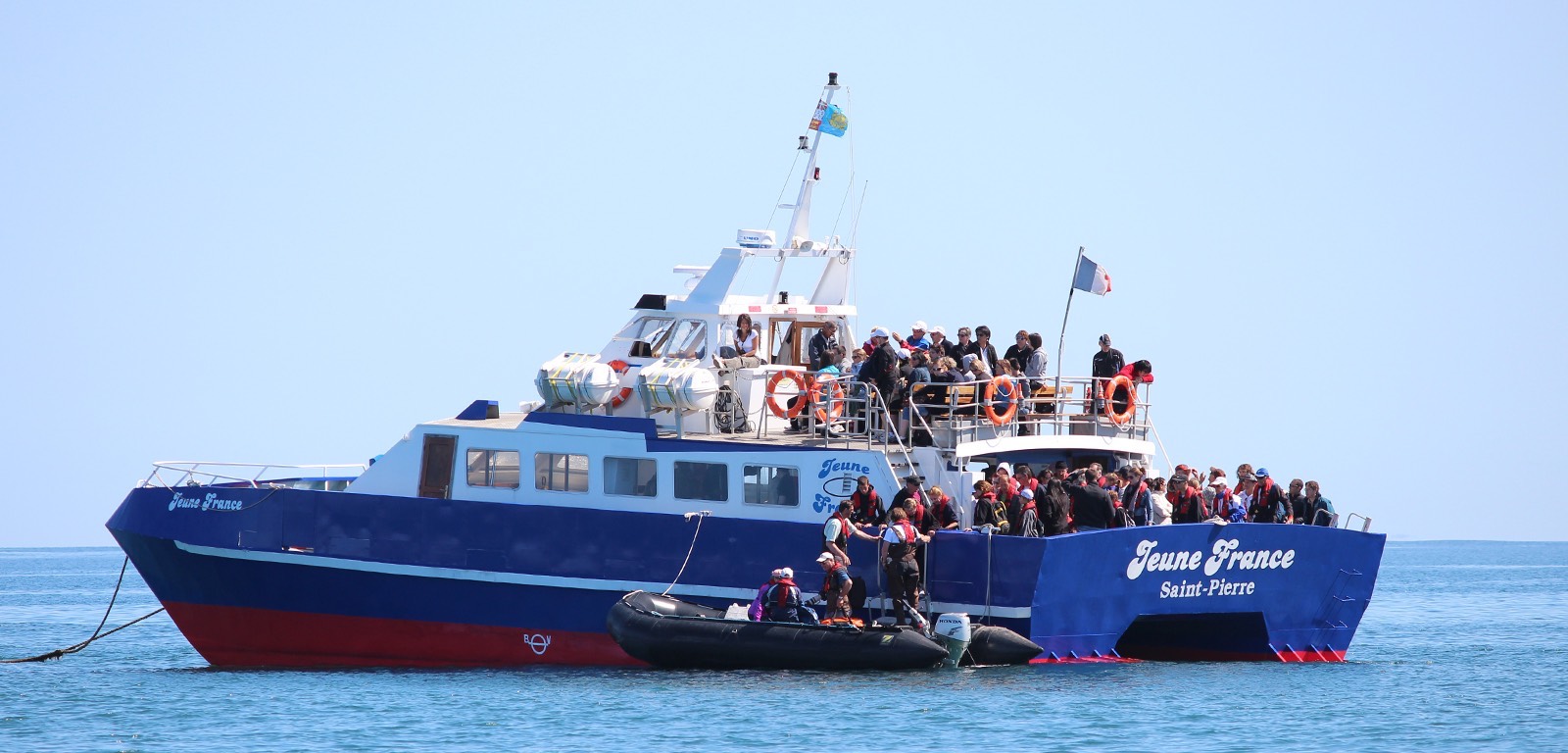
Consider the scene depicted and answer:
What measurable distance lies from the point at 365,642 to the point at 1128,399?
939 cm

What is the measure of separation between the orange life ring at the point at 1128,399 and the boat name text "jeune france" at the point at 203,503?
33.6 ft

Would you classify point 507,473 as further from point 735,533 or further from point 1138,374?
point 1138,374

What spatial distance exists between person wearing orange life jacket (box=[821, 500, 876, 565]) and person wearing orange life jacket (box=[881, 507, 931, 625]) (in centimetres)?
28

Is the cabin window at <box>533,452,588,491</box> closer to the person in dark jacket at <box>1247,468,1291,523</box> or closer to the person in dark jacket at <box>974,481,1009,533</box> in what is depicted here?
the person in dark jacket at <box>974,481,1009,533</box>

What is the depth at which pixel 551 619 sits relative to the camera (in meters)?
21.6

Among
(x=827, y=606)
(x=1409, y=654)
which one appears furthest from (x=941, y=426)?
(x=1409, y=654)

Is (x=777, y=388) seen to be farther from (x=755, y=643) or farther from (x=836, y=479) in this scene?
→ (x=755, y=643)

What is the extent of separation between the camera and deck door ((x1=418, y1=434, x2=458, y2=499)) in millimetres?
22578

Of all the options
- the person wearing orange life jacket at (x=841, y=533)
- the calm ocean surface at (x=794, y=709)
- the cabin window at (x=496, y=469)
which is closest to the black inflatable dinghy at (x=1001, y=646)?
the calm ocean surface at (x=794, y=709)

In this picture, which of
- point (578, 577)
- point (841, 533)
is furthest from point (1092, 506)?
point (578, 577)

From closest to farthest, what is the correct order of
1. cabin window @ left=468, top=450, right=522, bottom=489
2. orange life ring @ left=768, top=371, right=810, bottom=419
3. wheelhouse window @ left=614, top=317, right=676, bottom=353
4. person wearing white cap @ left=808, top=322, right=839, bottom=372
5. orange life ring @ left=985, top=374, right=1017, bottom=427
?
orange life ring @ left=985, top=374, right=1017, bottom=427, orange life ring @ left=768, top=371, right=810, bottom=419, cabin window @ left=468, top=450, right=522, bottom=489, person wearing white cap @ left=808, top=322, right=839, bottom=372, wheelhouse window @ left=614, top=317, right=676, bottom=353

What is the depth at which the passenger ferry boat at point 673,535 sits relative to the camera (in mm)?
20516

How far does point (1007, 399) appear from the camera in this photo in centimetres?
2112

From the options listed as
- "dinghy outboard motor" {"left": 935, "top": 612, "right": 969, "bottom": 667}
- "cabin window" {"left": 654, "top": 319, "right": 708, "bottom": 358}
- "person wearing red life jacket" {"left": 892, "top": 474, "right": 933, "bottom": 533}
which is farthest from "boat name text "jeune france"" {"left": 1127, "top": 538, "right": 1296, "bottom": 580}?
"cabin window" {"left": 654, "top": 319, "right": 708, "bottom": 358}
